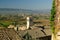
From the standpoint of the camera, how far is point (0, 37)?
50.3 feet

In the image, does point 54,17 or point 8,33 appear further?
point 8,33

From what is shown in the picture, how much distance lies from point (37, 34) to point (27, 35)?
1.92 metres

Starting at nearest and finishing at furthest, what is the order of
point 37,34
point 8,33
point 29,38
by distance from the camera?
1. point 8,33
2. point 29,38
3. point 37,34

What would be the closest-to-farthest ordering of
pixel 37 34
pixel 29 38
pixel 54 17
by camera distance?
pixel 54 17
pixel 29 38
pixel 37 34

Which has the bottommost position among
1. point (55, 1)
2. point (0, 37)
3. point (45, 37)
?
point (45, 37)

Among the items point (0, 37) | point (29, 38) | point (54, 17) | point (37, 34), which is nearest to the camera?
point (54, 17)

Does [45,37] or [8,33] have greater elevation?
[8,33]

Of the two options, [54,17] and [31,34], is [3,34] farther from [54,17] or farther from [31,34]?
[31,34]

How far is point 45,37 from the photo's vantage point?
41.4m

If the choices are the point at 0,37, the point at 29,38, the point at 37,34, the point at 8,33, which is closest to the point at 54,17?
the point at 0,37


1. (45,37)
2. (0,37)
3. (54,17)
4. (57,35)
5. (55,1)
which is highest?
(55,1)

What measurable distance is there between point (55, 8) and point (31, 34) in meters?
34.4

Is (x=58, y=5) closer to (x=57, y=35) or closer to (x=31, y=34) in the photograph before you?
(x=57, y=35)

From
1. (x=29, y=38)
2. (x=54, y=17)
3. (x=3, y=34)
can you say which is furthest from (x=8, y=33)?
(x=29, y=38)
